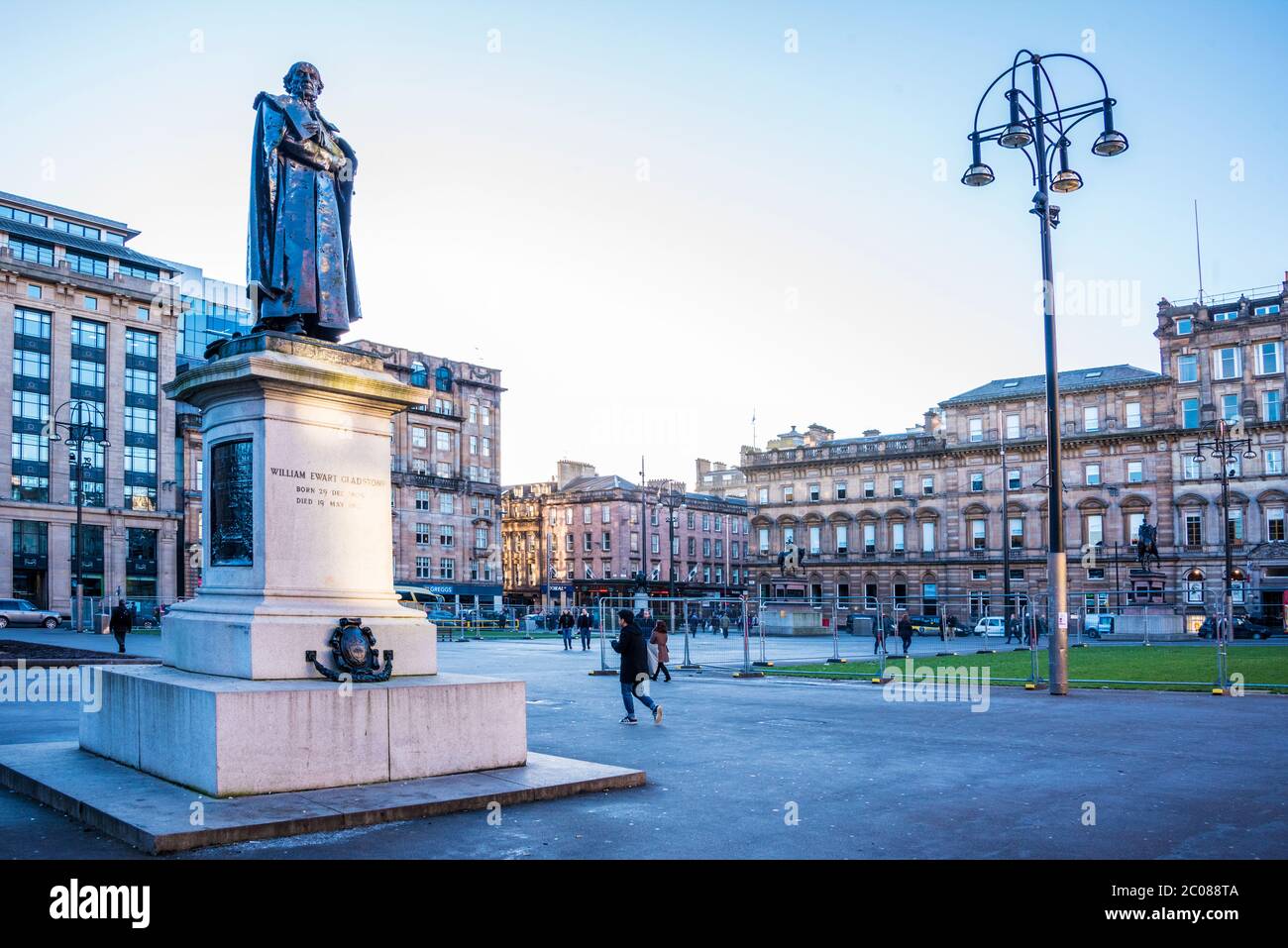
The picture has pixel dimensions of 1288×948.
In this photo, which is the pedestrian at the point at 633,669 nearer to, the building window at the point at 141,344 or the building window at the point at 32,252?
the building window at the point at 32,252

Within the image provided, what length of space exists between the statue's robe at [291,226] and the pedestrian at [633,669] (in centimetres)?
679

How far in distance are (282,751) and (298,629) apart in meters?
1.18

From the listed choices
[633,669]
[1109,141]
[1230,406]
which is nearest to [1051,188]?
[1109,141]

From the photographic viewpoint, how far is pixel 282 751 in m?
8.16

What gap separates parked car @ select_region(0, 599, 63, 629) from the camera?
49781 millimetres

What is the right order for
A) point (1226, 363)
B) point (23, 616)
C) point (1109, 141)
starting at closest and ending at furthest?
point (1109, 141) → point (23, 616) → point (1226, 363)

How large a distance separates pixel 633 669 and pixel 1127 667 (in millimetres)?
18206

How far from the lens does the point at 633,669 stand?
1527 cm

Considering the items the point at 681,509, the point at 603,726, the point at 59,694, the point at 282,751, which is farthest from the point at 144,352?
the point at 282,751

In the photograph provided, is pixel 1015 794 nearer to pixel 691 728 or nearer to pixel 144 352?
pixel 691 728

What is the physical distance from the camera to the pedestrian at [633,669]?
15031 mm

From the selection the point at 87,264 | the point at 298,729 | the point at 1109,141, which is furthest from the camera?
the point at 87,264

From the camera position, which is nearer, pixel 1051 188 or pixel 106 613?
pixel 1051 188

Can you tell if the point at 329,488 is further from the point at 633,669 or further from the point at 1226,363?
the point at 1226,363
